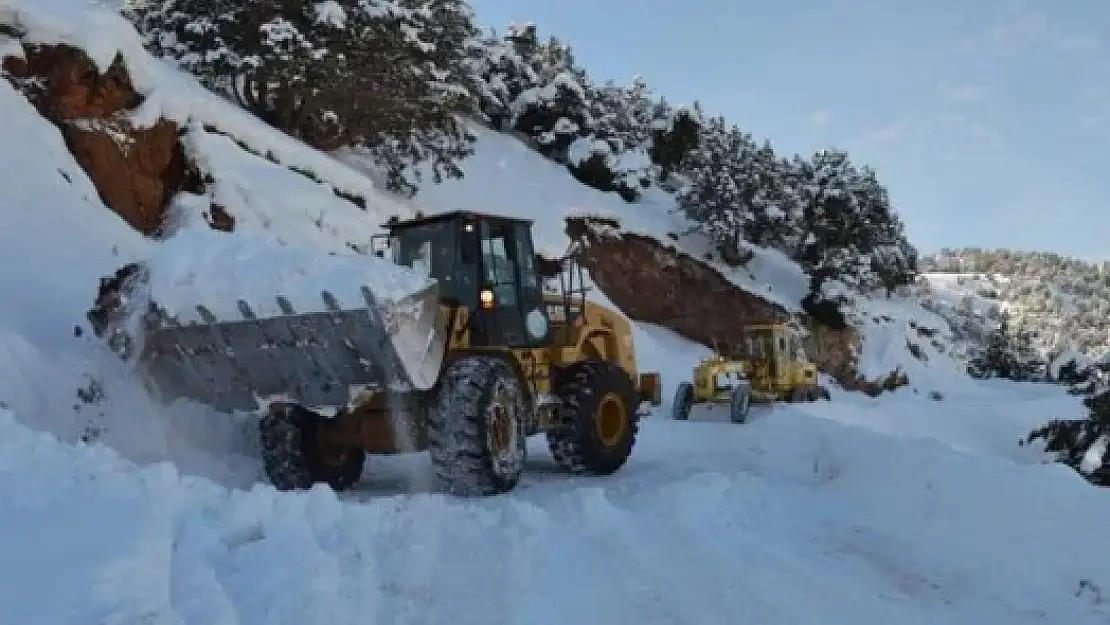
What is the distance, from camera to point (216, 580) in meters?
3.81

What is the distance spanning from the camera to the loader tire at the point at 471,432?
7.36m

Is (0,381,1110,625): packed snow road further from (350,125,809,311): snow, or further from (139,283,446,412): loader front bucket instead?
(350,125,809,311): snow

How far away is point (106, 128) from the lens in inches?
542

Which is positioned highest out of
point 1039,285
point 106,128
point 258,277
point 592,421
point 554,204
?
point 1039,285

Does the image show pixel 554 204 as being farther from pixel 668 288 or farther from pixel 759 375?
pixel 759 375

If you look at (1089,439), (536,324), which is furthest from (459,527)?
(1089,439)

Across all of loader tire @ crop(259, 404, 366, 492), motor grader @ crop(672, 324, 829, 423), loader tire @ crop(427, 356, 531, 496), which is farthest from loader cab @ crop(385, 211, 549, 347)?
motor grader @ crop(672, 324, 829, 423)

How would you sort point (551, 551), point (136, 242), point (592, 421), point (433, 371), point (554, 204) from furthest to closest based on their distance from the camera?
point (554, 204) → point (136, 242) → point (592, 421) → point (433, 371) → point (551, 551)

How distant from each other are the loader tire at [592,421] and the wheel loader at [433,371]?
14 millimetres

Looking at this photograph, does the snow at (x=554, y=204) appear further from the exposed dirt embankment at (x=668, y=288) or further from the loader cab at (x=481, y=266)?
the loader cab at (x=481, y=266)

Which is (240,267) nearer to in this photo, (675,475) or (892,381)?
(675,475)

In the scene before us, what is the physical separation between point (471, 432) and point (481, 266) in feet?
6.28

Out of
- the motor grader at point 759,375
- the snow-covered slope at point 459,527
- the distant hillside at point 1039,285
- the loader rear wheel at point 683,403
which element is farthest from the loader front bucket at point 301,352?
the distant hillside at point 1039,285

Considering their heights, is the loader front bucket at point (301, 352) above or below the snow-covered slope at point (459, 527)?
above
